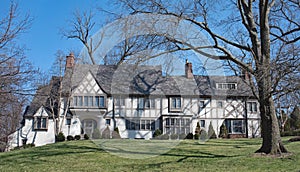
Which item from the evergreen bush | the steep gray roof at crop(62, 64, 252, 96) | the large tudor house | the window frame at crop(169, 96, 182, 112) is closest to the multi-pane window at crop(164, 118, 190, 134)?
the large tudor house

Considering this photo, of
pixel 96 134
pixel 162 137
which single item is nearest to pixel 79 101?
pixel 96 134

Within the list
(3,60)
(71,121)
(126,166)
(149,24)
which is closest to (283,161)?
(126,166)

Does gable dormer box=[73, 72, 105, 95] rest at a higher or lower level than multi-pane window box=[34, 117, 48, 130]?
higher

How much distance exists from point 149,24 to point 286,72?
492cm

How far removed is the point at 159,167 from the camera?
10781 millimetres

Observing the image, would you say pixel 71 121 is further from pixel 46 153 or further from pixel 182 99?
pixel 46 153

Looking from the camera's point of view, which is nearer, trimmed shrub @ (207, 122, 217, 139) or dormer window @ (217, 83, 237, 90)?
trimmed shrub @ (207, 122, 217, 139)

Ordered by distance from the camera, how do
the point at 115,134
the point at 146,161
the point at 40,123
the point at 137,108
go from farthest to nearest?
1. the point at 40,123
2. the point at 137,108
3. the point at 115,134
4. the point at 146,161

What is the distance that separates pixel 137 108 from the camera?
2955 cm

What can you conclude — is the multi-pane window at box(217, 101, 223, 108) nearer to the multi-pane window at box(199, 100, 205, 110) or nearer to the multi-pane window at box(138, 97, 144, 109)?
the multi-pane window at box(199, 100, 205, 110)

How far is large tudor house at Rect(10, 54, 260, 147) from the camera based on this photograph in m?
27.9

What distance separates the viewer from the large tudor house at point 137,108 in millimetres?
27859

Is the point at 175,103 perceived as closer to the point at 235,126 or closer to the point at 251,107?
the point at 235,126

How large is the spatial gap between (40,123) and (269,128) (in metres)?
23.4
